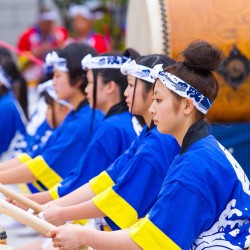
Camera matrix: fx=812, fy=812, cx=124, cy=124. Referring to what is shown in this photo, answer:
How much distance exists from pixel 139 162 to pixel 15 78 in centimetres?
304

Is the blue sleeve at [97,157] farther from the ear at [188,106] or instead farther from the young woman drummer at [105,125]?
the ear at [188,106]

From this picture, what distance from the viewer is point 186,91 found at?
2568 mm

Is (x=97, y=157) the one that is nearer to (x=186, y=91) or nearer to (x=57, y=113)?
(x=186, y=91)

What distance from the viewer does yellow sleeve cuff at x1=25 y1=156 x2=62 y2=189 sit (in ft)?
13.6

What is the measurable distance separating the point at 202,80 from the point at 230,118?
2.26 m

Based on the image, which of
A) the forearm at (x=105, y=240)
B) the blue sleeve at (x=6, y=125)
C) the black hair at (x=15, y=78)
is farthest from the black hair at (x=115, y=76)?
the black hair at (x=15, y=78)

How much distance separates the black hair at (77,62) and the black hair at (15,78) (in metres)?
1.58

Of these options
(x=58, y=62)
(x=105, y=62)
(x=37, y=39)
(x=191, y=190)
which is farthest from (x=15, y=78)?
(x=191, y=190)

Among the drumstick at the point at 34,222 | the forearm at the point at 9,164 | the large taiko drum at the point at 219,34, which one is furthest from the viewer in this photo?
the large taiko drum at the point at 219,34

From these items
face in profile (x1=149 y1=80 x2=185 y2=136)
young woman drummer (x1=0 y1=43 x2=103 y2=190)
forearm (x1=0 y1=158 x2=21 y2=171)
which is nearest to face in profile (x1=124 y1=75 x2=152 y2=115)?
face in profile (x1=149 y1=80 x2=185 y2=136)

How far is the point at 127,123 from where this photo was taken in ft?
12.0

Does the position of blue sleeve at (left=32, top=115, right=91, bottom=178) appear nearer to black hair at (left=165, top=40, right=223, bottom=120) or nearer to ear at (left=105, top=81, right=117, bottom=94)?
ear at (left=105, top=81, right=117, bottom=94)

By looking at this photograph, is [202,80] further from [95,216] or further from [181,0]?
[181,0]

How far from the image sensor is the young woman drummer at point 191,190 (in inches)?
95.0
